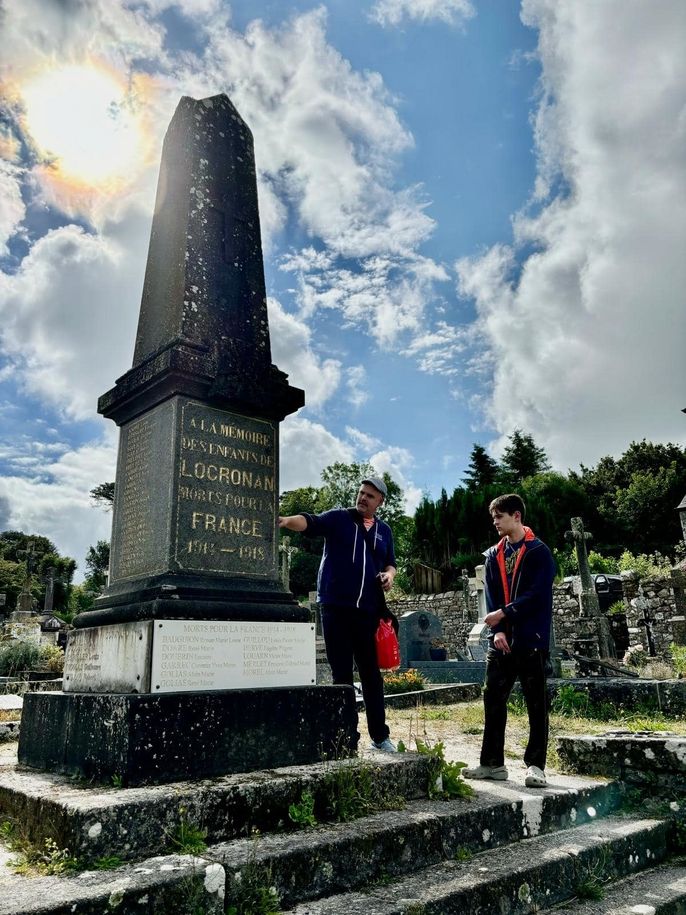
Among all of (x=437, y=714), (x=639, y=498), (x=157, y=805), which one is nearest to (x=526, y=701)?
(x=157, y=805)

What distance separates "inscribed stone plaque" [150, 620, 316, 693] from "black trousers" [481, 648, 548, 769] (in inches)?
47.4

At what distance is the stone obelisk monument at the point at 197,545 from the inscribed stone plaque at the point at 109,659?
1 centimetres

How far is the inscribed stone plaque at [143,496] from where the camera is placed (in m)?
4.04

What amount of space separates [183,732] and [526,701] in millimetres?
2152

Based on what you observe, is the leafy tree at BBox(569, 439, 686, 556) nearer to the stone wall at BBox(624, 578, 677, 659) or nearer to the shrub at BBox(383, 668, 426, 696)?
the stone wall at BBox(624, 578, 677, 659)

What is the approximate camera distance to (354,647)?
14.5 ft

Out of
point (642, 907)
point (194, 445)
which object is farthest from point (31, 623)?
point (642, 907)

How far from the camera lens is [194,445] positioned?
13.7 ft

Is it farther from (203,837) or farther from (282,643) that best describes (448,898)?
(282,643)

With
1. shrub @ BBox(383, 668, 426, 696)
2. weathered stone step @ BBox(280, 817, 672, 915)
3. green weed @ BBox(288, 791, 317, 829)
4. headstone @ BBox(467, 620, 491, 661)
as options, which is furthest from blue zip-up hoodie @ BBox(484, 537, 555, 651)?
headstone @ BBox(467, 620, 491, 661)

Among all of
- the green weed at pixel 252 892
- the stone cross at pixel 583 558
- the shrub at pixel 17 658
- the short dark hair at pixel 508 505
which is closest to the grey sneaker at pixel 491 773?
the short dark hair at pixel 508 505

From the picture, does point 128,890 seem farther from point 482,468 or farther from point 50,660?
point 482,468

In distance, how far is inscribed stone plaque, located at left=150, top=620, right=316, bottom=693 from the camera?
11.6ft

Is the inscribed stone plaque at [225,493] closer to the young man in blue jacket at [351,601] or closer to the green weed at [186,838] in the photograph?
the young man in blue jacket at [351,601]
